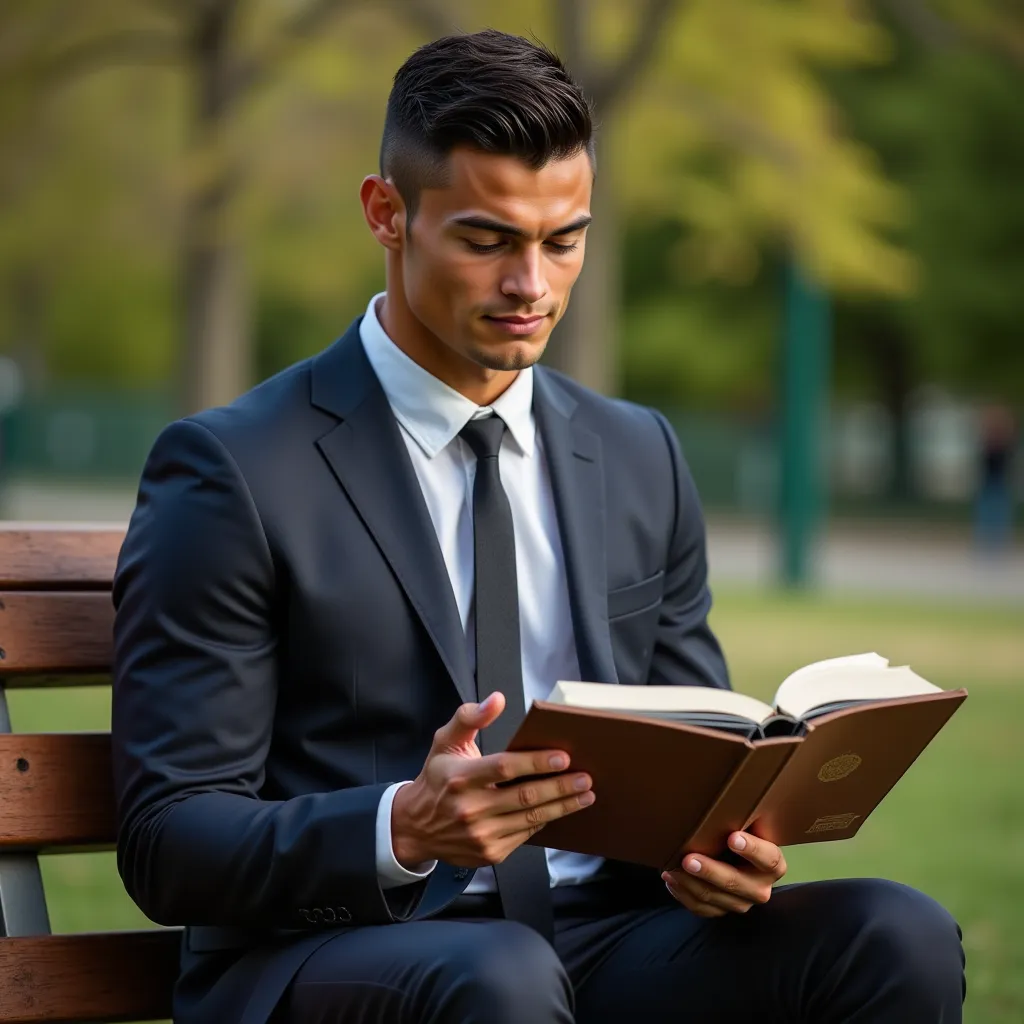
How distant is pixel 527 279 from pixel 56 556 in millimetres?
965

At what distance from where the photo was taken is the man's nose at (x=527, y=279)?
288 cm

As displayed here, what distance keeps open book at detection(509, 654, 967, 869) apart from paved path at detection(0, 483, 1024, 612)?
14.3m

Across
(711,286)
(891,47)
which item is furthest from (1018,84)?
(711,286)

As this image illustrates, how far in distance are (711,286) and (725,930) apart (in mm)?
32108

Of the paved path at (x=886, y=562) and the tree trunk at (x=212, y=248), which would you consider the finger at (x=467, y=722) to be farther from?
the paved path at (x=886, y=562)

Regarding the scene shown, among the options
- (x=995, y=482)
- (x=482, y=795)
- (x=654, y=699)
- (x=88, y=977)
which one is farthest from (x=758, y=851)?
(x=995, y=482)

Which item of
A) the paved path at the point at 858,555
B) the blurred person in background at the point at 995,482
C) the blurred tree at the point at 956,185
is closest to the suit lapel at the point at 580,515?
the paved path at the point at 858,555

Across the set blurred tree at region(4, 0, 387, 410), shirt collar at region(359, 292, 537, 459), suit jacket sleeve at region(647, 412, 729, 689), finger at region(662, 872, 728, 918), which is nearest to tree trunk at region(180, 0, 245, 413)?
blurred tree at region(4, 0, 387, 410)

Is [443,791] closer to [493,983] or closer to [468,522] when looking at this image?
[493,983]

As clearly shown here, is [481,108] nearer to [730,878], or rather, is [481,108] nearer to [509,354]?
[509,354]

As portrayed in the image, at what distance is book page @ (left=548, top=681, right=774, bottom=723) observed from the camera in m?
2.42

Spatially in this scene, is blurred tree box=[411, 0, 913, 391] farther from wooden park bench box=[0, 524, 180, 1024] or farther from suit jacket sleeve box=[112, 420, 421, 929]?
suit jacket sleeve box=[112, 420, 421, 929]

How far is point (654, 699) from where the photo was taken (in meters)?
2.46

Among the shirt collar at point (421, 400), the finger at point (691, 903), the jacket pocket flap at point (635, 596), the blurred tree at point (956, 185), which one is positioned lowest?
the blurred tree at point (956, 185)
